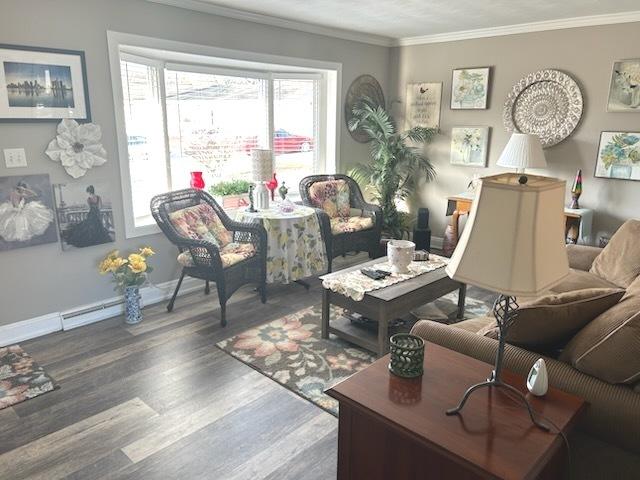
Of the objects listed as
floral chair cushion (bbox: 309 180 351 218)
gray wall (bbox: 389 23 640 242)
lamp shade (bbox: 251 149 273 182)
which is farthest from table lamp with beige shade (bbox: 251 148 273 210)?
gray wall (bbox: 389 23 640 242)

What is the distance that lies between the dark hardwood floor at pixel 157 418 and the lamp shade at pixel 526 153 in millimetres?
3110

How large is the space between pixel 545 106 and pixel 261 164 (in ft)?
9.57

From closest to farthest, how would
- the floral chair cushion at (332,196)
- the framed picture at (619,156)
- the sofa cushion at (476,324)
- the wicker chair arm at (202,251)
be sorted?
the sofa cushion at (476,324) < the wicker chair arm at (202,251) < the framed picture at (619,156) < the floral chair cushion at (332,196)

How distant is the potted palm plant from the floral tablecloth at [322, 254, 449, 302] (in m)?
1.90

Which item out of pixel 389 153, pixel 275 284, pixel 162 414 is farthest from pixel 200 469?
pixel 389 153

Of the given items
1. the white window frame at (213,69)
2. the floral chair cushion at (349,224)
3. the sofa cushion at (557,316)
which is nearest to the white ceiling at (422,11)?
the white window frame at (213,69)

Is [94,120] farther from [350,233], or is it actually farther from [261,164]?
[350,233]

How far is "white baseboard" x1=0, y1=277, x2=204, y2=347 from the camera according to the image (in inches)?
125

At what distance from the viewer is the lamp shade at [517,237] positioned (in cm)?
Answer: 116

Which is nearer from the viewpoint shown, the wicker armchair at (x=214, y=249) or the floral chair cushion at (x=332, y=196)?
the wicker armchair at (x=214, y=249)

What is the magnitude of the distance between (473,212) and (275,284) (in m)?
3.26

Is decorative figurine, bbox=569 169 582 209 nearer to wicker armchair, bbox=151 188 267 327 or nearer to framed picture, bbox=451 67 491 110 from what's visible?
framed picture, bbox=451 67 491 110

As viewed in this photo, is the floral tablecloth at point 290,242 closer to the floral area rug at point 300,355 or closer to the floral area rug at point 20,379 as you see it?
the floral area rug at point 300,355

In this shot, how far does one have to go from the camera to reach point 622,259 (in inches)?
124
